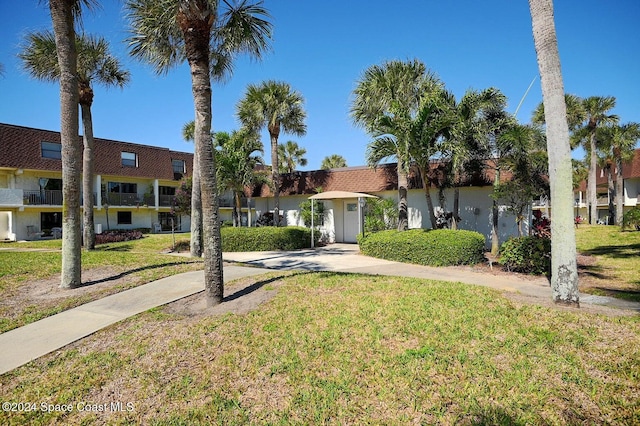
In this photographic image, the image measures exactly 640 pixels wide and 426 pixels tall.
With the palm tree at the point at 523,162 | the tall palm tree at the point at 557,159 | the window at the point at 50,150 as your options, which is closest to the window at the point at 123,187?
the window at the point at 50,150

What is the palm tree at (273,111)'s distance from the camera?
64.7 ft

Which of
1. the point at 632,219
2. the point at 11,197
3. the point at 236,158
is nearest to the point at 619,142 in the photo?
the point at 632,219

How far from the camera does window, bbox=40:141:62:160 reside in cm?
2500

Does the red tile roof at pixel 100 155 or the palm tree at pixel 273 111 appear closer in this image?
the palm tree at pixel 273 111

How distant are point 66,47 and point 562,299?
1146 cm

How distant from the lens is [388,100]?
48.3 feet

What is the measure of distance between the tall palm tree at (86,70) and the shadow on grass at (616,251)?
69.3 ft

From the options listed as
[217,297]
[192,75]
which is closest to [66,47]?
[192,75]

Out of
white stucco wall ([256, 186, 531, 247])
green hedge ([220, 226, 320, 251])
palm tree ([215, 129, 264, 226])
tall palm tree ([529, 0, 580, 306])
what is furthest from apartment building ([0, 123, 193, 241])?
tall palm tree ([529, 0, 580, 306])

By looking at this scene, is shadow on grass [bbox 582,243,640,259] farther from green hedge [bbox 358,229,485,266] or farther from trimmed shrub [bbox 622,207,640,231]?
green hedge [bbox 358,229,485,266]

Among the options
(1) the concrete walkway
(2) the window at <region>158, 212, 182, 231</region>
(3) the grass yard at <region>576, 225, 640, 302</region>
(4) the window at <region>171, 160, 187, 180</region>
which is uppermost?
(4) the window at <region>171, 160, 187, 180</region>

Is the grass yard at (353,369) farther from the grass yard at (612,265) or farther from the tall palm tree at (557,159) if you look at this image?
the grass yard at (612,265)

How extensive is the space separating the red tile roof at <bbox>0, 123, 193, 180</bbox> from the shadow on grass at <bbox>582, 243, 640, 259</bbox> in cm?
2660

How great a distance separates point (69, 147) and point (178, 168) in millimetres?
26214
